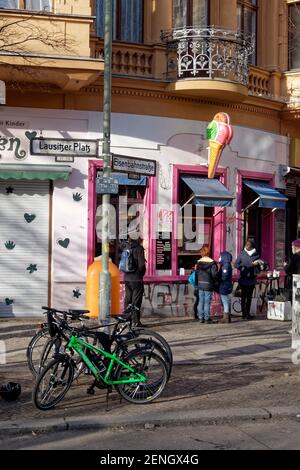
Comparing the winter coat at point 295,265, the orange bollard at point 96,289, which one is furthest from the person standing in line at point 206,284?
the orange bollard at point 96,289

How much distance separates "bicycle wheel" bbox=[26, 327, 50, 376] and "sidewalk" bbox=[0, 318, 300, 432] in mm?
269

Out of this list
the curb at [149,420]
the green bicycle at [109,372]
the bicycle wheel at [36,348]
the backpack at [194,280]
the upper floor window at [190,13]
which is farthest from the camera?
the upper floor window at [190,13]

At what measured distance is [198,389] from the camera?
350 inches

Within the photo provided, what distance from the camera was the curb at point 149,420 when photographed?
23.2ft

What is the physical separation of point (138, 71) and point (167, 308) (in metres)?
5.29

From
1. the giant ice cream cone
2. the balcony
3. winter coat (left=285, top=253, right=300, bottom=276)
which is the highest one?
the balcony

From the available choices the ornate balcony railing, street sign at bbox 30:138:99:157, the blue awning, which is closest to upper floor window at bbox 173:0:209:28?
the ornate balcony railing

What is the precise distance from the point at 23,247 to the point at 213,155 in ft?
15.3

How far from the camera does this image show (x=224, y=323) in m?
15.2

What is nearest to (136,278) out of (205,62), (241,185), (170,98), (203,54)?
(241,185)

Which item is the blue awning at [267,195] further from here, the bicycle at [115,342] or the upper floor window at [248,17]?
the bicycle at [115,342]

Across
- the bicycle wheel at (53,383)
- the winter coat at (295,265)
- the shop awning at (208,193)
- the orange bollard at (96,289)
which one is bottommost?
the bicycle wheel at (53,383)

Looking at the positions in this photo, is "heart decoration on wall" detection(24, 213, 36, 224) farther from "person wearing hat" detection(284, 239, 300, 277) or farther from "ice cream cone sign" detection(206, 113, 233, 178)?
"person wearing hat" detection(284, 239, 300, 277)

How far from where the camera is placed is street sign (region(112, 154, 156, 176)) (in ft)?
38.0
